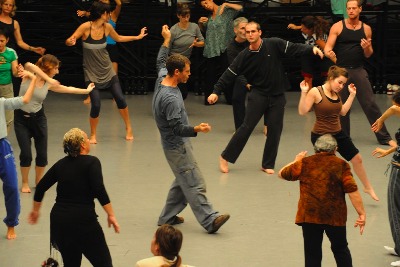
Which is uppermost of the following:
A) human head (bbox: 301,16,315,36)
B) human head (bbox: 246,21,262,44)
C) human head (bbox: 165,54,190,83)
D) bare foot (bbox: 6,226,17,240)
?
human head (bbox: 165,54,190,83)

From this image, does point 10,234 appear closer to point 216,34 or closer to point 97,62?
point 97,62

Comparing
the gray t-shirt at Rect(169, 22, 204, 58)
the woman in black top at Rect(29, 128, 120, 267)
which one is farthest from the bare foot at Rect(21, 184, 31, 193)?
the gray t-shirt at Rect(169, 22, 204, 58)

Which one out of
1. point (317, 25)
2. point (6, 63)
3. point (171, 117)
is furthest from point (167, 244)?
point (317, 25)

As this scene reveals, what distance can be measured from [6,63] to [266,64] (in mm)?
3068

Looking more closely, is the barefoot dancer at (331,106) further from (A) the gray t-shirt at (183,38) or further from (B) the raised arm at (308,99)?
(A) the gray t-shirt at (183,38)

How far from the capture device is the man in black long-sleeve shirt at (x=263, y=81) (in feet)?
38.2

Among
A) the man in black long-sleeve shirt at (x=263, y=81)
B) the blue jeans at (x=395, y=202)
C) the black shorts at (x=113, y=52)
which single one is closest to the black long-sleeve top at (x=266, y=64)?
the man in black long-sleeve shirt at (x=263, y=81)

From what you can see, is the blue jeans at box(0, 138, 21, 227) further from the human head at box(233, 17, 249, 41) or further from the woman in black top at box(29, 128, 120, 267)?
the human head at box(233, 17, 249, 41)

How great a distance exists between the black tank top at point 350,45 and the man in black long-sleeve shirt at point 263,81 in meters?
1.62

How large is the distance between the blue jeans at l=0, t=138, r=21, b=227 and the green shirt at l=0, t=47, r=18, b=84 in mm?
2557

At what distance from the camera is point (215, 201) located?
10727 mm

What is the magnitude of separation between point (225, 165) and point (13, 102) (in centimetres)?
365

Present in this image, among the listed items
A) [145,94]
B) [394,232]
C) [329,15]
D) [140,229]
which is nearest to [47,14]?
[145,94]

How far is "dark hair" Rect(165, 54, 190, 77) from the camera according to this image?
368 inches
